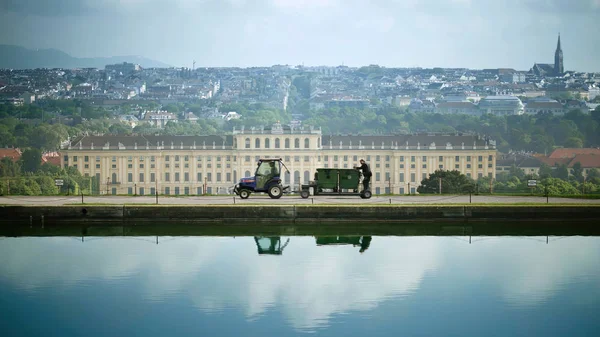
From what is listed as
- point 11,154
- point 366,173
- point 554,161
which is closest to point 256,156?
point 11,154

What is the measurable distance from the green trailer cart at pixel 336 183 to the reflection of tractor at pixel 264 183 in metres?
0.98

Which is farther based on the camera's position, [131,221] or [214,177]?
[214,177]

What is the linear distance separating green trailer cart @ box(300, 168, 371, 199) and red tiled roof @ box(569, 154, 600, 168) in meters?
104

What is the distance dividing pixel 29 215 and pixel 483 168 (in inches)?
3944

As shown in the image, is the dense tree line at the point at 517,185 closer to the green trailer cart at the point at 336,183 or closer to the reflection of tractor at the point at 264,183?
the green trailer cart at the point at 336,183

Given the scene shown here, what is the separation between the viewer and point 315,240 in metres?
33.6

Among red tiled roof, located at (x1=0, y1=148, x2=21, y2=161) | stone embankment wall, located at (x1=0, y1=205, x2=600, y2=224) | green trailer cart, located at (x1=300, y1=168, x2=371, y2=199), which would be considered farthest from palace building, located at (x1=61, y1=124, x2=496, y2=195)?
stone embankment wall, located at (x1=0, y1=205, x2=600, y2=224)

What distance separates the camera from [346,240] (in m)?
33.5

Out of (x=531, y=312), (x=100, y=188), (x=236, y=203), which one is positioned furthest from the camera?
(x=100, y=188)

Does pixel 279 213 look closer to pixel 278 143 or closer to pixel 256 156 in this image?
pixel 278 143

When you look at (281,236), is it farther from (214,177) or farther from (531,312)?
(214,177)

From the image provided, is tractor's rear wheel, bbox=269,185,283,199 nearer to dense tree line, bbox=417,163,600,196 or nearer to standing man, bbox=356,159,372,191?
standing man, bbox=356,159,372,191

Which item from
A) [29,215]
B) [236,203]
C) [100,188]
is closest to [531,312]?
[236,203]

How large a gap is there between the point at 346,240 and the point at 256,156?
99648mm
